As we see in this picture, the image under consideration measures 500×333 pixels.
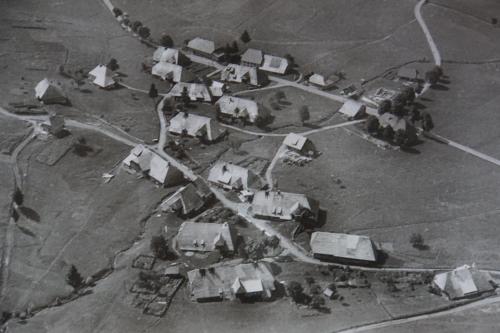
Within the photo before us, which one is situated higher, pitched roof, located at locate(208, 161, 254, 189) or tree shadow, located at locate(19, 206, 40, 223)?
pitched roof, located at locate(208, 161, 254, 189)

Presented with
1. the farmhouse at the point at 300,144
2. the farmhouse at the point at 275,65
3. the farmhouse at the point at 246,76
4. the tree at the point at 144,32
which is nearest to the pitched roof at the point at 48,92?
the tree at the point at 144,32

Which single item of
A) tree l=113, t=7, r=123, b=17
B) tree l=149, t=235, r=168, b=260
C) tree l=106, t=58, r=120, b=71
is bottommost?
tree l=149, t=235, r=168, b=260

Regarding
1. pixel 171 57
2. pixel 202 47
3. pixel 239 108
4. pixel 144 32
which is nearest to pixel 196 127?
pixel 239 108

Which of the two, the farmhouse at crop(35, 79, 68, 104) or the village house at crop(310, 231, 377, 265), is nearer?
the village house at crop(310, 231, 377, 265)

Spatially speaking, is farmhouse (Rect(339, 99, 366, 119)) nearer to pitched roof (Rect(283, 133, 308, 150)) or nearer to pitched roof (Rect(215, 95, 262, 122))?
pitched roof (Rect(283, 133, 308, 150))

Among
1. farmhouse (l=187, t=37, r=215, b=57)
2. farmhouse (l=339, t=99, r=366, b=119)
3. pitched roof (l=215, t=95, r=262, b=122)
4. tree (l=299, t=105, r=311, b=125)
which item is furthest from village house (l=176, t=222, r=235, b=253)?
farmhouse (l=187, t=37, r=215, b=57)

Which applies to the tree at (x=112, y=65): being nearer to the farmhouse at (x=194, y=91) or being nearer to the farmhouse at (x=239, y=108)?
the farmhouse at (x=194, y=91)

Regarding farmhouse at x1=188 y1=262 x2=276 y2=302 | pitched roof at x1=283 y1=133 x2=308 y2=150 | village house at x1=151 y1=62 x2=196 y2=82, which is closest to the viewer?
farmhouse at x1=188 y1=262 x2=276 y2=302

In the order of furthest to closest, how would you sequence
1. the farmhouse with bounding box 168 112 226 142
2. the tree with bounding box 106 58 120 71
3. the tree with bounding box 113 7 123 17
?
the tree with bounding box 113 7 123 17 < the tree with bounding box 106 58 120 71 < the farmhouse with bounding box 168 112 226 142

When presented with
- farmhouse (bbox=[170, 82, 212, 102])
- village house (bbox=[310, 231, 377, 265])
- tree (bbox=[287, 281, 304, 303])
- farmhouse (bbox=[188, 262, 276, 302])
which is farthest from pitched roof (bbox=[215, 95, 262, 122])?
tree (bbox=[287, 281, 304, 303])
